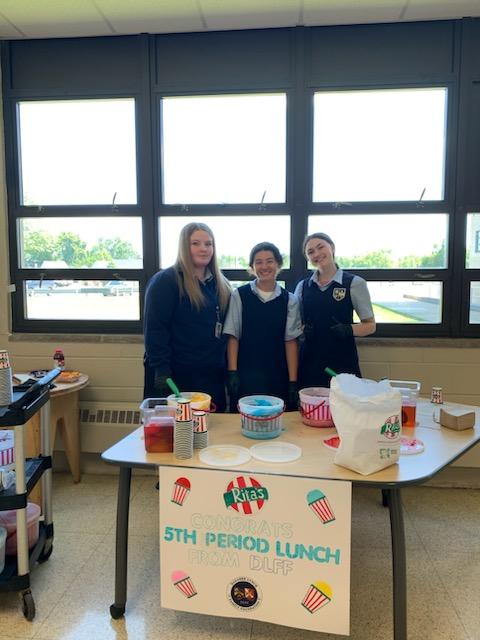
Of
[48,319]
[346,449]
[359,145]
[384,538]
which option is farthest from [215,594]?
[359,145]

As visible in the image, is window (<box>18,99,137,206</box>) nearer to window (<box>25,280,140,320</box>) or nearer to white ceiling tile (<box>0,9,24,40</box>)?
white ceiling tile (<box>0,9,24,40</box>)

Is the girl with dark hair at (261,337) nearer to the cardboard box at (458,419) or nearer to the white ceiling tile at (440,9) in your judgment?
the cardboard box at (458,419)

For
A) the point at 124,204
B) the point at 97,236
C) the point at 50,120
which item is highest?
the point at 50,120

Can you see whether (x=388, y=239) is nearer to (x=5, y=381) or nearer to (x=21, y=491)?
(x=5, y=381)

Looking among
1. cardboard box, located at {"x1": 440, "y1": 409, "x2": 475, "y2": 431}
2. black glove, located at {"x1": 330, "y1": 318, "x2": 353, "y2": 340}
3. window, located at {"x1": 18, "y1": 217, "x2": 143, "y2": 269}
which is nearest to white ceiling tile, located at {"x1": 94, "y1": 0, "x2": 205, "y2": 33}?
window, located at {"x1": 18, "y1": 217, "x2": 143, "y2": 269}

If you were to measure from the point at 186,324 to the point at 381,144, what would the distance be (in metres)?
1.76

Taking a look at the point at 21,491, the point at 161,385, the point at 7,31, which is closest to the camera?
the point at 21,491

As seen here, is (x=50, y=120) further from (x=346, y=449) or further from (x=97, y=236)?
(x=346, y=449)

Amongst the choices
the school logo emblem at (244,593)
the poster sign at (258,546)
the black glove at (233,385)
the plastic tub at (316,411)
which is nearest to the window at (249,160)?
the black glove at (233,385)

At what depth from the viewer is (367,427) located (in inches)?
59.5

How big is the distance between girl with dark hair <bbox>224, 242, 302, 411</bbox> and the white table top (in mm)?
442

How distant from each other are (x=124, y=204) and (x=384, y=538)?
2.55m

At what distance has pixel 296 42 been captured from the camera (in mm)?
2969

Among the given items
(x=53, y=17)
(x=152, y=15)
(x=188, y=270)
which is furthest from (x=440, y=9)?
(x=53, y=17)
